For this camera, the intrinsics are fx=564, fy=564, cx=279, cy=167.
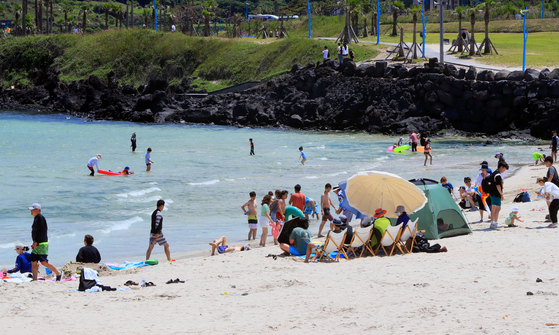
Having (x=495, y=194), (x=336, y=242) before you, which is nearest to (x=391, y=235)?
(x=336, y=242)

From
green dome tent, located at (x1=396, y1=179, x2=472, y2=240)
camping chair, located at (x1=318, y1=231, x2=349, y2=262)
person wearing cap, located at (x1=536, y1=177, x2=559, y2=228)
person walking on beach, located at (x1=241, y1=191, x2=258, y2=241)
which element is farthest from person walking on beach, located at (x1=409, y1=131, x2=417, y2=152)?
camping chair, located at (x1=318, y1=231, x2=349, y2=262)

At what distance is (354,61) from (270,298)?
43.2 meters

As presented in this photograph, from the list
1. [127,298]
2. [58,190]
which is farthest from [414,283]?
[58,190]

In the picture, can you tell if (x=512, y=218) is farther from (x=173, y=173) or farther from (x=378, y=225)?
(x=173, y=173)

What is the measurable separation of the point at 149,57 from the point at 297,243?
5968 cm

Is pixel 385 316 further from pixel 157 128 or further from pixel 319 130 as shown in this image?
pixel 157 128

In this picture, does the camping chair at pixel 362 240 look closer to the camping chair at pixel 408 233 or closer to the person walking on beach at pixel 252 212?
the camping chair at pixel 408 233

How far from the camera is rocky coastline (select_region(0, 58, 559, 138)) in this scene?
37531 mm

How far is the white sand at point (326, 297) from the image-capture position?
7.07m

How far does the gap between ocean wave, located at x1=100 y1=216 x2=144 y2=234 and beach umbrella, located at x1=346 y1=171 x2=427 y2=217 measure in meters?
7.06

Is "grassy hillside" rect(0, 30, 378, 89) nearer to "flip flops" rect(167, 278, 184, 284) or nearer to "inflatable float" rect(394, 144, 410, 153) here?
"inflatable float" rect(394, 144, 410, 153)

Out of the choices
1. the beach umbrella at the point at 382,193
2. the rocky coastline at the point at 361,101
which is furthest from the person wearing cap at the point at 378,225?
the rocky coastline at the point at 361,101

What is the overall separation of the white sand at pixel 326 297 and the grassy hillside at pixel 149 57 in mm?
45261

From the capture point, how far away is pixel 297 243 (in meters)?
11.4
